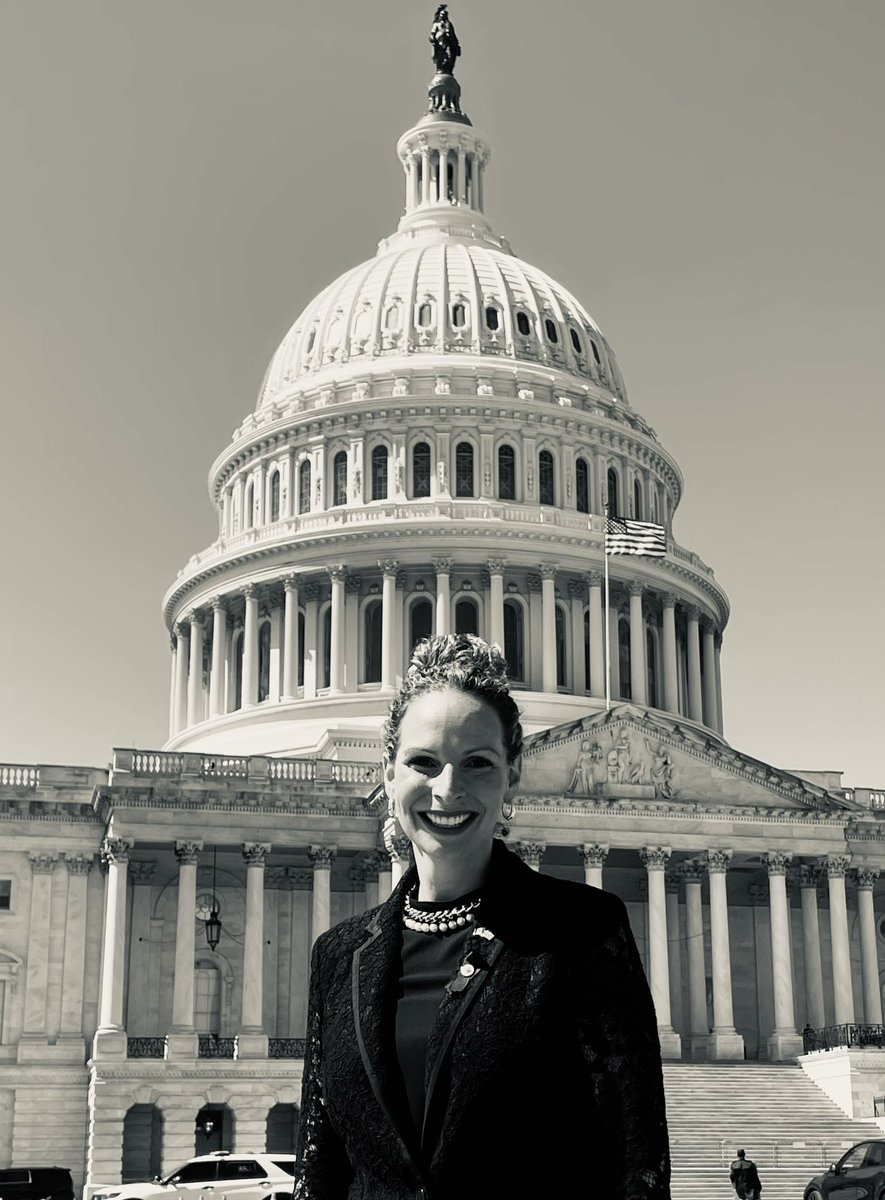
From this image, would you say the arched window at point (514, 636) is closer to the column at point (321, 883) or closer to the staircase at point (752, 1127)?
the column at point (321, 883)

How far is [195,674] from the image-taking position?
303ft

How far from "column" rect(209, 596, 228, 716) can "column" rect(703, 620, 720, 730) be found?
80.3 feet

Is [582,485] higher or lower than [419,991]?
higher

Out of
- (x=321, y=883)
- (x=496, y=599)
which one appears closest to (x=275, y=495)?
(x=496, y=599)

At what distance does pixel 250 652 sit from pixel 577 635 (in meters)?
15.7

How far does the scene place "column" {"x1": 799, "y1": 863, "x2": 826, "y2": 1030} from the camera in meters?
69.3

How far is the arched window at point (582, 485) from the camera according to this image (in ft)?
304

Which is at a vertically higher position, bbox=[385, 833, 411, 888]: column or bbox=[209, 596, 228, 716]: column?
bbox=[209, 596, 228, 716]: column

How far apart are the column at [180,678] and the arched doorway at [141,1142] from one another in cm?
2947

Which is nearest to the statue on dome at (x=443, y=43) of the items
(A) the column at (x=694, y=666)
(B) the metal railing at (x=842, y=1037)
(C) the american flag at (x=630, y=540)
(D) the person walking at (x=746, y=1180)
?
(A) the column at (x=694, y=666)

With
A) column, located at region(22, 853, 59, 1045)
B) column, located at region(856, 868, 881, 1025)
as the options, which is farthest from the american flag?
column, located at region(22, 853, 59, 1045)

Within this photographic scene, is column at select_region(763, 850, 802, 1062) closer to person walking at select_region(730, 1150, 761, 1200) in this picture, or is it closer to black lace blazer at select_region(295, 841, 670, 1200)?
person walking at select_region(730, 1150, 761, 1200)

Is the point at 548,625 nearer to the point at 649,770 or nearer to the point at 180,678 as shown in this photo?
the point at 649,770

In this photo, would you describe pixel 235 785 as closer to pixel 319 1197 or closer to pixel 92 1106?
pixel 92 1106
